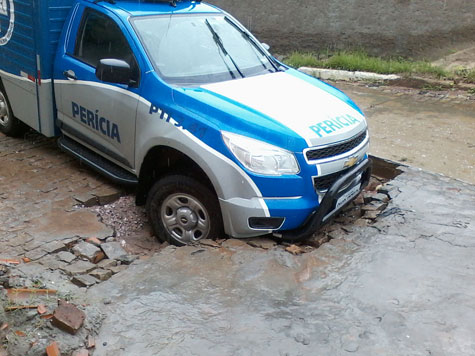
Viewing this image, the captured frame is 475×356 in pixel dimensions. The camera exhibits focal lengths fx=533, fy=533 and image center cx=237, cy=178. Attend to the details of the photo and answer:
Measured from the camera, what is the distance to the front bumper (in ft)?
13.5

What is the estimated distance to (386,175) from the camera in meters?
6.14

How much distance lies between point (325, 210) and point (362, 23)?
8.91 m

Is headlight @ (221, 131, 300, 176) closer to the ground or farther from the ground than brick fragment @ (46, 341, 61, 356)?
farther from the ground

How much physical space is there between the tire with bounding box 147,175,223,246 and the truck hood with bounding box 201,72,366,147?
0.80 meters

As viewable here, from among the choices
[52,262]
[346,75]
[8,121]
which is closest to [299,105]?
[52,262]

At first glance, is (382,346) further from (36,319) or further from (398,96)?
(398,96)

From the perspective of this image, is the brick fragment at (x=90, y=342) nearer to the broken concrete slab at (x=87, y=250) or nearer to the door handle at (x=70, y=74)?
the broken concrete slab at (x=87, y=250)

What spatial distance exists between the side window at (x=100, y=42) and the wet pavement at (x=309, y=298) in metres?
1.92

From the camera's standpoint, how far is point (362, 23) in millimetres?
11945

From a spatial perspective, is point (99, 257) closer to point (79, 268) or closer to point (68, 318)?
point (79, 268)

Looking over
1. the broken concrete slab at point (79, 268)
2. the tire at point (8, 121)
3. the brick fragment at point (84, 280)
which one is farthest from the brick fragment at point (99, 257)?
the tire at point (8, 121)

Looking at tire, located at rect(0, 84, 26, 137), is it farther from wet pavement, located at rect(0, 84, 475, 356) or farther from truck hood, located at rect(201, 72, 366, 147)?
truck hood, located at rect(201, 72, 366, 147)

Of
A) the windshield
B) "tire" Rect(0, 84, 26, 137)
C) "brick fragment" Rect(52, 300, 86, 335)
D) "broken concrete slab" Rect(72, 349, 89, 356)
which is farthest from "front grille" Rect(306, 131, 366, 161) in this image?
"tire" Rect(0, 84, 26, 137)

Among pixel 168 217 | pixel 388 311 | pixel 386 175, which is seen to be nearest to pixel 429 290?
pixel 388 311
